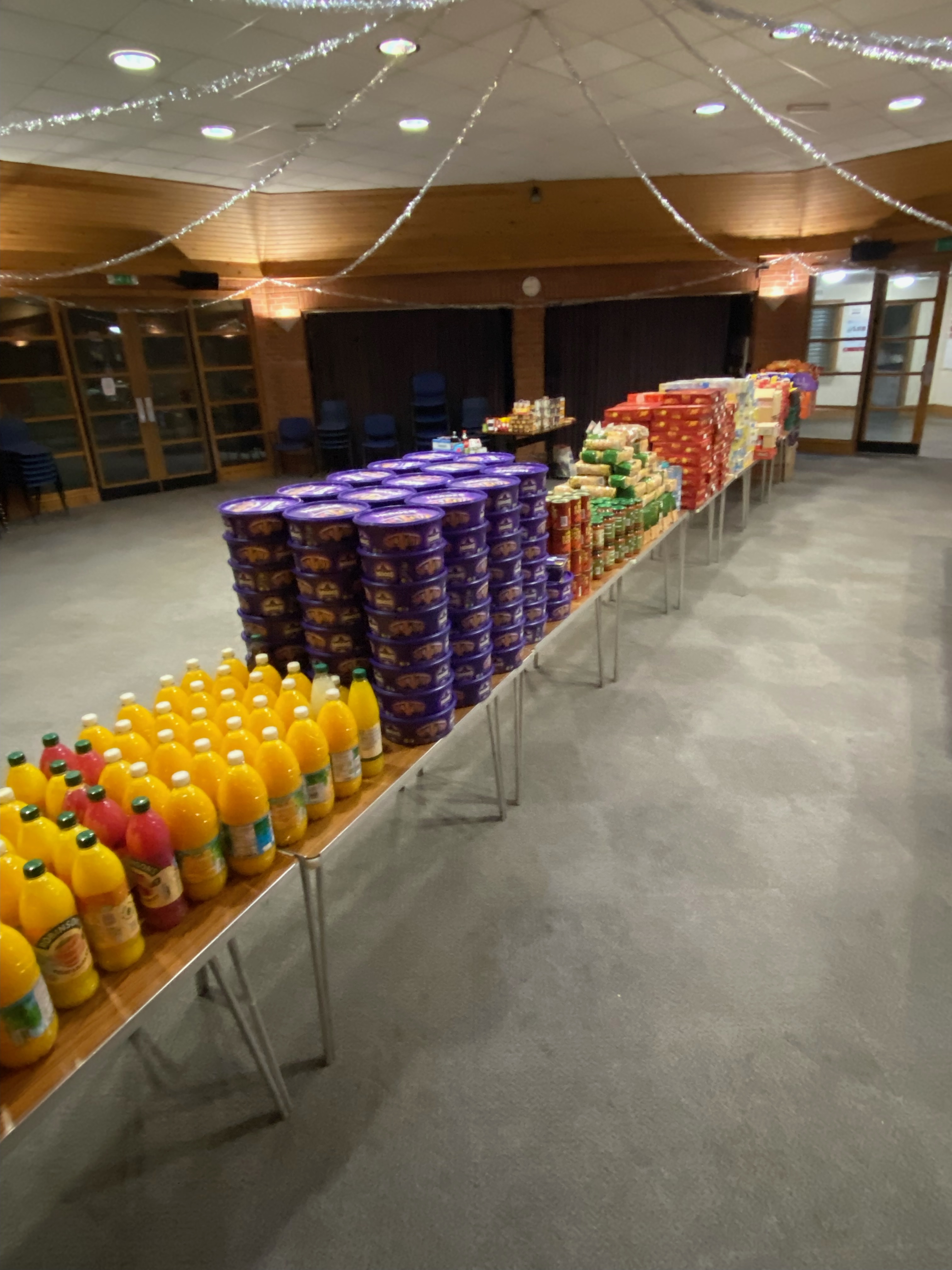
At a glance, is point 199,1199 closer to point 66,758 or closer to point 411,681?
point 66,758

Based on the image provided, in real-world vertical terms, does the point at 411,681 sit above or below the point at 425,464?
below

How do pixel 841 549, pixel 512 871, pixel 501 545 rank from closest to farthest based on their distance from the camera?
pixel 501 545, pixel 512 871, pixel 841 549

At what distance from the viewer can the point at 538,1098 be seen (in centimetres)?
179

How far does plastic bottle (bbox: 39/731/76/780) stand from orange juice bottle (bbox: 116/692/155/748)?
13 cm

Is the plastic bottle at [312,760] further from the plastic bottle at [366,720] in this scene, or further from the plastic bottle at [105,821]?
the plastic bottle at [105,821]

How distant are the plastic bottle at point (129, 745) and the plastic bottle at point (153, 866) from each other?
27 cm

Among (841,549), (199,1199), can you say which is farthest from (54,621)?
(841,549)

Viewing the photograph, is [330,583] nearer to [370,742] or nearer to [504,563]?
[370,742]

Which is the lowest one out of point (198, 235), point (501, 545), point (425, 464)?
point (501, 545)

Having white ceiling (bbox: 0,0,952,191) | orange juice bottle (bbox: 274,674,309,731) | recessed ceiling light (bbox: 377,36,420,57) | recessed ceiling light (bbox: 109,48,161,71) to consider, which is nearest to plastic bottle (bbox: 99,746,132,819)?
orange juice bottle (bbox: 274,674,309,731)

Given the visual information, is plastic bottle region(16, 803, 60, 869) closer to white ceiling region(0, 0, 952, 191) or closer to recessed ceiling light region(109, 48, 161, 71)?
white ceiling region(0, 0, 952, 191)

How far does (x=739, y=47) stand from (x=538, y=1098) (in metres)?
6.21

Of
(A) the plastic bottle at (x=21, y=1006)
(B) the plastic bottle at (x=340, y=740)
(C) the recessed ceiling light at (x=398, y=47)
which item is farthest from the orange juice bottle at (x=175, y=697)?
(C) the recessed ceiling light at (x=398, y=47)

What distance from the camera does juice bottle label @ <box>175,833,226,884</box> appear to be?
4.80 ft
